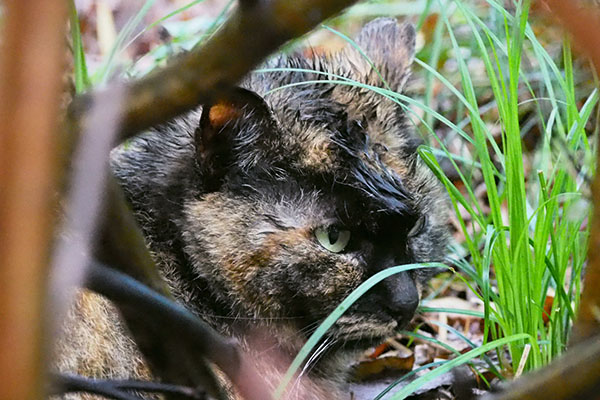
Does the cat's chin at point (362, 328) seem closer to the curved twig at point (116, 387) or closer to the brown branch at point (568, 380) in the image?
the curved twig at point (116, 387)

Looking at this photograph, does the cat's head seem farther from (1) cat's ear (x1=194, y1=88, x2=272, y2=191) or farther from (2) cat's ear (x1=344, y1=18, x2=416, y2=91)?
(2) cat's ear (x1=344, y1=18, x2=416, y2=91)

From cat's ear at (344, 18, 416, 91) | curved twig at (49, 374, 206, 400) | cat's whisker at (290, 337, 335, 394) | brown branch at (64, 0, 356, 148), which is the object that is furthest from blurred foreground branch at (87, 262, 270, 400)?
cat's ear at (344, 18, 416, 91)

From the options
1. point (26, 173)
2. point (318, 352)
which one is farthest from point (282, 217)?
point (26, 173)

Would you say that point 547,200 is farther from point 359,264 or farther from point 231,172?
point 231,172

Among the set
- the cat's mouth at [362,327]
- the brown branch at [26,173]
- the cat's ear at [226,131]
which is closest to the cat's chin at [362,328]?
the cat's mouth at [362,327]

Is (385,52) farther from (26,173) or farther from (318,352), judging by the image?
(26,173)
